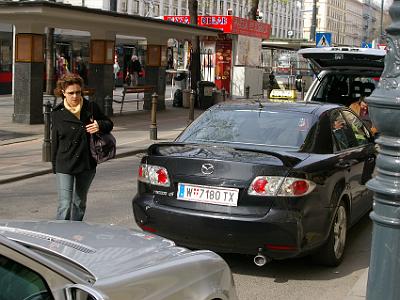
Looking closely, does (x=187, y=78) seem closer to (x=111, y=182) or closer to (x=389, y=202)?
(x=111, y=182)

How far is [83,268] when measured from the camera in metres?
2.62

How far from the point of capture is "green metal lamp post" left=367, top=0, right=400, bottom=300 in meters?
2.86

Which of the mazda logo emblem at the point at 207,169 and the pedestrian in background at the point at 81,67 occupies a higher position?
the pedestrian in background at the point at 81,67

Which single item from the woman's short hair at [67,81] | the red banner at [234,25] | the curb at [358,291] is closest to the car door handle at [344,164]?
the curb at [358,291]

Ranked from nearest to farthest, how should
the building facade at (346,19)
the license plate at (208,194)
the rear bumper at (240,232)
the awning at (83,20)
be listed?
1. the rear bumper at (240,232)
2. the license plate at (208,194)
3. the awning at (83,20)
4. the building facade at (346,19)

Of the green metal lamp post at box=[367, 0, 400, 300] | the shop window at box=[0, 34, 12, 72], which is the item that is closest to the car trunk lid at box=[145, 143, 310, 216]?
the green metal lamp post at box=[367, 0, 400, 300]

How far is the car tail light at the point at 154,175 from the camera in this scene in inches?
217

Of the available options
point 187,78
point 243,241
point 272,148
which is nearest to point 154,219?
point 243,241

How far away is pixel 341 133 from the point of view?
6.61 m

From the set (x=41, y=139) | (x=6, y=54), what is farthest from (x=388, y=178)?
(x=6, y=54)

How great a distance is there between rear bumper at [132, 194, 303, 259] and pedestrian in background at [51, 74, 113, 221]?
1.05 metres

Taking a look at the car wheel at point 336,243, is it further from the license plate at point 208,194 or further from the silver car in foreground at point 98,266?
the silver car in foreground at point 98,266

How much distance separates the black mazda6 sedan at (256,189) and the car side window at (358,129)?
808 mm

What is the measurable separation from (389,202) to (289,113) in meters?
3.53
